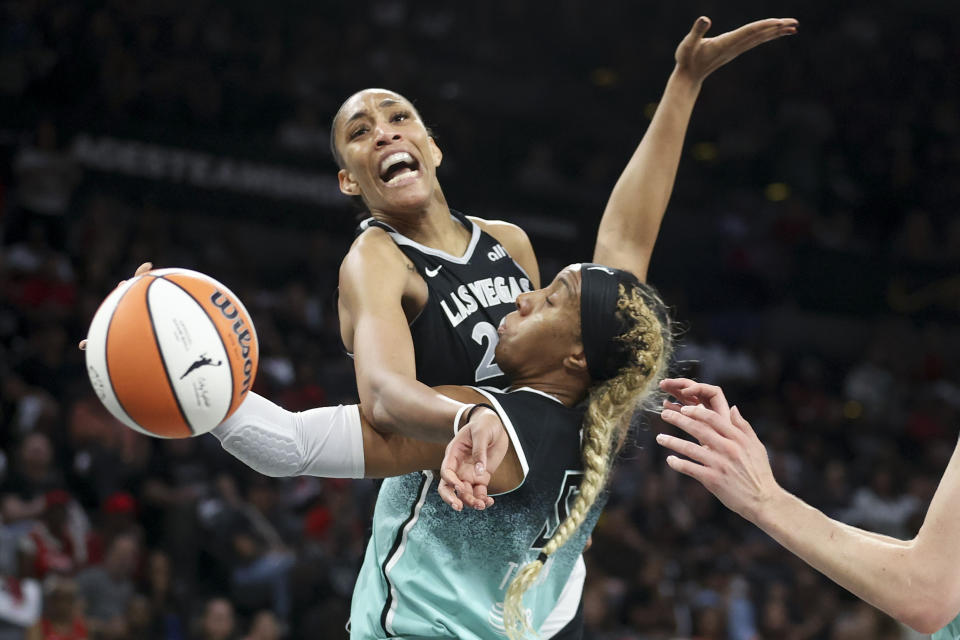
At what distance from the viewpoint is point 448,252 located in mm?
3328

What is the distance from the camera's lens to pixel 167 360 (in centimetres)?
264

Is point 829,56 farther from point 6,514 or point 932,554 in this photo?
point 932,554

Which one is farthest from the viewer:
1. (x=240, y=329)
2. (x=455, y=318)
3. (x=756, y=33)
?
(x=756, y=33)

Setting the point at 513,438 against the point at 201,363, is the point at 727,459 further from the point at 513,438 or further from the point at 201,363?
the point at 201,363

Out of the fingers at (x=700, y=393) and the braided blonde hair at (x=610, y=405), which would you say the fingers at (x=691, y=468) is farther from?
the braided blonde hair at (x=610, y=405)

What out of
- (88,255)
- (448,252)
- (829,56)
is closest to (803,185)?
(829,56)

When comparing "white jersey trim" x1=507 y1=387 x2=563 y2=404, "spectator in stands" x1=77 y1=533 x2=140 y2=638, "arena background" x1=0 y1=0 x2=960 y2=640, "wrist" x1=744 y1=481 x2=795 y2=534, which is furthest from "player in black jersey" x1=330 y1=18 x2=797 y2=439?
"spectator in stands" x1=77 y1=533 x2=140 y2=638

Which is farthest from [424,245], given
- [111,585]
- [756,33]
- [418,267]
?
[111,585]

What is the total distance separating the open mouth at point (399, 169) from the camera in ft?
10.8

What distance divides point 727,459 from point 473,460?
1.72 ft

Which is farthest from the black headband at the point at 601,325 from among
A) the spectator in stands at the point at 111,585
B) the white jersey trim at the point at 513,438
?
the spectator in stands at the point at 111,585

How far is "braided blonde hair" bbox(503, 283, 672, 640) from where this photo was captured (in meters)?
2.79

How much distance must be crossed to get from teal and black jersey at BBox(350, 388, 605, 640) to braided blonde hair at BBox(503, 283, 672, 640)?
5 centimetres

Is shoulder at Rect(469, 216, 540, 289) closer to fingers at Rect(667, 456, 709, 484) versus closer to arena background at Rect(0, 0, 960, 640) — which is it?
arena background at Rect(0, 0, 960, 640)
